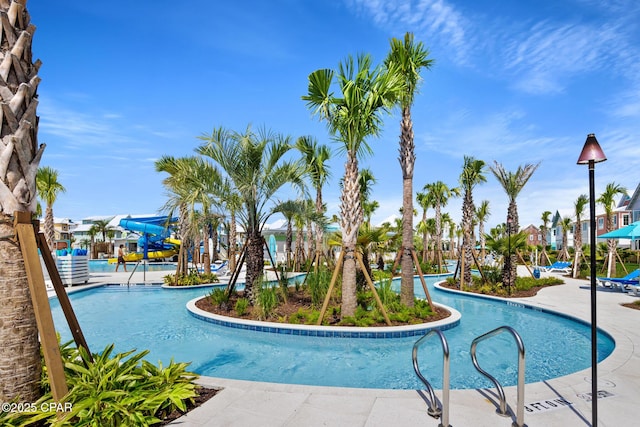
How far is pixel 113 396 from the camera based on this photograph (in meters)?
3.48

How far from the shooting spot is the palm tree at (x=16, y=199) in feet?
10.8

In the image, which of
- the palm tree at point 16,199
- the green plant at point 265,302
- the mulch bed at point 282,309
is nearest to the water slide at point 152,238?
the mulch bed at point 282,309

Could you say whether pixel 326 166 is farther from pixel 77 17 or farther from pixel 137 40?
pixel 77 17

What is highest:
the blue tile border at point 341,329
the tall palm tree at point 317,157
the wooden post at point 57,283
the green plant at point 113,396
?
the tall palm tree at point 317,157

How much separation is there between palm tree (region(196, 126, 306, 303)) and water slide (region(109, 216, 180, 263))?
19.0m

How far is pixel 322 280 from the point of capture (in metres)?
10.6

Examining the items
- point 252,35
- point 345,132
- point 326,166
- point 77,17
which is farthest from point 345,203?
point 326,166

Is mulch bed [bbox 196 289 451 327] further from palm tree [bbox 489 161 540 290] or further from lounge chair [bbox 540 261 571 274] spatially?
lounge chair [bbox 540 261 571 274]

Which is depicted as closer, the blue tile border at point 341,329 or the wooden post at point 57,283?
the wooden post at point 57,283

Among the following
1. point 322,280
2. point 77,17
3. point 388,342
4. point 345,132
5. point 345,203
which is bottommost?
point 388,342

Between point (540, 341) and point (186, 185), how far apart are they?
31.0 ft

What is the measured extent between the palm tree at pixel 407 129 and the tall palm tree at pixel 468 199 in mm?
5377

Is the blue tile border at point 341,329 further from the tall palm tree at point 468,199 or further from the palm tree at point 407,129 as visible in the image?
the tall palm tree at point 468,199

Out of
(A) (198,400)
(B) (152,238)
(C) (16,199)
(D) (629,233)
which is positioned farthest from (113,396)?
(B) (152,238)
